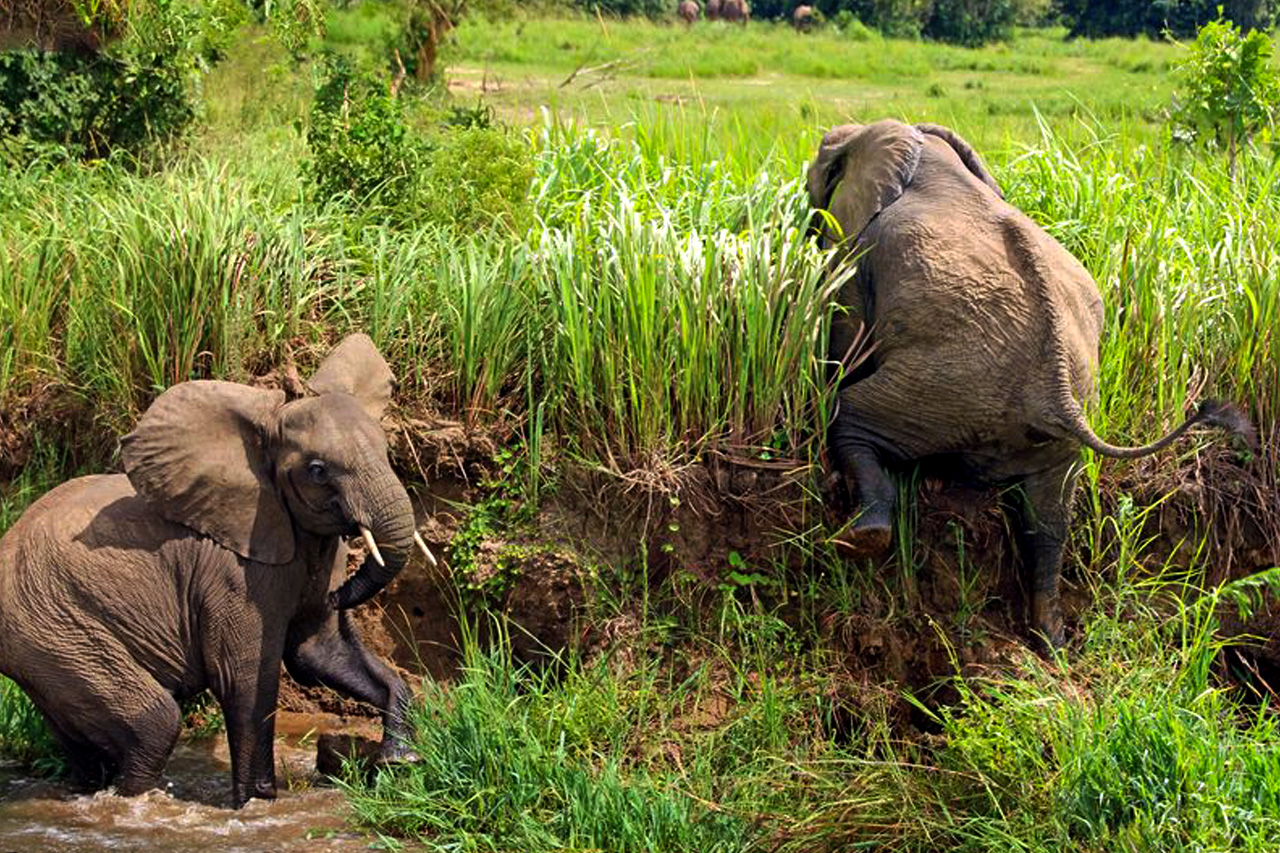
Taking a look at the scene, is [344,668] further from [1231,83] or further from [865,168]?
[1231,83]

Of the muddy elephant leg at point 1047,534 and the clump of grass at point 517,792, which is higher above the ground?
the muddy elephant leg at point 1047,534

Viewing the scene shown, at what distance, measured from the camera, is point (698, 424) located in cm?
675

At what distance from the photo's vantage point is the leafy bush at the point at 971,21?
36469 mm

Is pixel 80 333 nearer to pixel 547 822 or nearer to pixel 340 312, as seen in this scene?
pixel 340 312

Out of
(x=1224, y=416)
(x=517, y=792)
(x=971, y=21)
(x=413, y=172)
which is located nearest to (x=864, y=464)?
(x=1224, y=416)

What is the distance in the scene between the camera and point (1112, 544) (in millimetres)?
6727

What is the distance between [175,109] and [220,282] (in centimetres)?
363

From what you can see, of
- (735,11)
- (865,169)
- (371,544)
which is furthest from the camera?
(735,11)

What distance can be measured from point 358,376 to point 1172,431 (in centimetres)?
273

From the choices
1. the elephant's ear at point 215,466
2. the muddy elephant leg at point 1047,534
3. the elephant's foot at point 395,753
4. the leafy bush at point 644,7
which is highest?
the leafy bush at point 644,7

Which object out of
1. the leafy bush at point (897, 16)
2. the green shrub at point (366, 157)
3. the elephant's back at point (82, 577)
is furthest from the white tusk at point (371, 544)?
the leafy bush at point (897, 16)

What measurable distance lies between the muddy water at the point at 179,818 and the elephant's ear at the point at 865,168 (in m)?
2.74

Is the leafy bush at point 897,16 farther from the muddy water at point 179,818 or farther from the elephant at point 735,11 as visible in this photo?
the muddy water at point 179,818

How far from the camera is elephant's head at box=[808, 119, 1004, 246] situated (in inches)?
267
